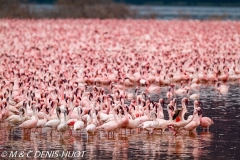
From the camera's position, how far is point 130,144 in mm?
13031

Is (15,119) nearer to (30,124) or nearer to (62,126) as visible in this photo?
(30,124)

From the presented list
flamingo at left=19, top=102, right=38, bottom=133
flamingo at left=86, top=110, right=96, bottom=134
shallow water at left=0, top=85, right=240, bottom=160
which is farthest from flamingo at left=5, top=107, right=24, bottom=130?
flamingo at left=86, top=110, right=96, bottom=134

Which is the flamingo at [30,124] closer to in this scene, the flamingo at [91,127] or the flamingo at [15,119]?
the flamingo at [15,119]

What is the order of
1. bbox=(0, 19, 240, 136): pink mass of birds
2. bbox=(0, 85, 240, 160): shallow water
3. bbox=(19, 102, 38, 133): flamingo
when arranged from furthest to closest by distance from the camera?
1. bbox=(0, 19, 240, 136): pink mass of birds
2. bbox=(19, 102, 38, 133): flamingo
3. bbox=(0, 85, 240, 160): shallow water

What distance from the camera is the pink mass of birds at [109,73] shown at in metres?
14.2

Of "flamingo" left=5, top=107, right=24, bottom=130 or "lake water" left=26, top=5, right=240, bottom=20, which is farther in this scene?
"lake water" left=26, top=5, right=240, bottom=20

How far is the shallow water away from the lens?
39.8ft

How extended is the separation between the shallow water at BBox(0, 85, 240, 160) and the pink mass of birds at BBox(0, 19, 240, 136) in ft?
0.67

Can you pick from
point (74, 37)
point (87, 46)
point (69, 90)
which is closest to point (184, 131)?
point (69, 90)

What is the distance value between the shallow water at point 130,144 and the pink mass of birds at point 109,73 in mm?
205

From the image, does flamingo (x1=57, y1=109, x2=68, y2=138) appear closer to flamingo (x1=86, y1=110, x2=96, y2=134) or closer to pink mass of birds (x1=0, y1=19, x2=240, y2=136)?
pink mass of birds (x1=0, y1=19, x2=240, y2=136)

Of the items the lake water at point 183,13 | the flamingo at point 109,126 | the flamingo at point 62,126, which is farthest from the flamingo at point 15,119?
the lake water at point 183,13

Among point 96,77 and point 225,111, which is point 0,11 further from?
point 225,111

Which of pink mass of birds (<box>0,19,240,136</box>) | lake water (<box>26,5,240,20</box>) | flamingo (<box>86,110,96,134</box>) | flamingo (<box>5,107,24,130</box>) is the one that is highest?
lake water (<box>26,5,240,20</box>)
